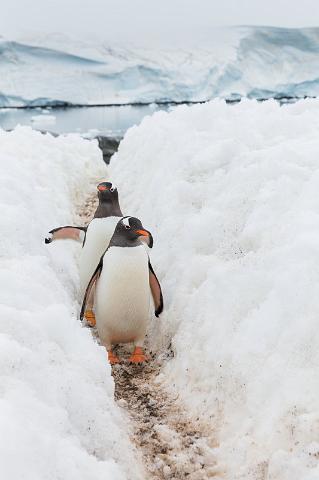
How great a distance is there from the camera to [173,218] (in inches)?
190

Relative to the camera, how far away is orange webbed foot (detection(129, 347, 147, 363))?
3.85 meters

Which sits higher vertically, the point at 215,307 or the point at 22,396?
the point at 22,396

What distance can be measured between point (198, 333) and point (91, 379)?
105cm

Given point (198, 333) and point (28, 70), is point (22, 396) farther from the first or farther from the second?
point (28, 70)

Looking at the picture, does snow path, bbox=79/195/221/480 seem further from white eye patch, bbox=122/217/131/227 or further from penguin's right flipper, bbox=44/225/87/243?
penguin's right flipper, bbox=44/225/87/243

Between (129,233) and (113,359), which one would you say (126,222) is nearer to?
(129,233)

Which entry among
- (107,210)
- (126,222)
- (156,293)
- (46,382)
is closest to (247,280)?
(156,293)

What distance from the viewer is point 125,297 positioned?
160 inches

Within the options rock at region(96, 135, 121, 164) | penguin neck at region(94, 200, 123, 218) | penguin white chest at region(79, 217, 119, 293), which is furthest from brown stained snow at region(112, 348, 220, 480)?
rock at region(96, 135, 121, 164)

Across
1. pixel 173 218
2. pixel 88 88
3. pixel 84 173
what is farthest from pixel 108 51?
pixel 173 218

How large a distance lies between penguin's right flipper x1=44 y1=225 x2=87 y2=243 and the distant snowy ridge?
1674 inches

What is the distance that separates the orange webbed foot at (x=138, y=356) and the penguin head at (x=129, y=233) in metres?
0.86

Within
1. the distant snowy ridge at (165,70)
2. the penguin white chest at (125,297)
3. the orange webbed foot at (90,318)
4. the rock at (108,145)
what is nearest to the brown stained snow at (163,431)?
the penguin white chest at (125,297)

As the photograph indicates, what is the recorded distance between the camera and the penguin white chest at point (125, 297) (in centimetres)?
405
